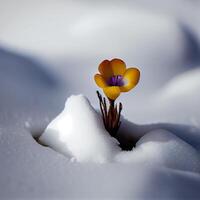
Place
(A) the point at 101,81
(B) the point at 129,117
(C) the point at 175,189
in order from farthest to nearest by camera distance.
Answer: (B) the point at 129,117
(A) the point at 101,81
(C) the point at 175,189

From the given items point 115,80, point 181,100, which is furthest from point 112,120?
point 181,100

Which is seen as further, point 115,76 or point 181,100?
point 181,100

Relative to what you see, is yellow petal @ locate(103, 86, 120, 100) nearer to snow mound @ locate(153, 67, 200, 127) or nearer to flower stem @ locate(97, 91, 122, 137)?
flower stem @ locate(97, 91, 122, 137)

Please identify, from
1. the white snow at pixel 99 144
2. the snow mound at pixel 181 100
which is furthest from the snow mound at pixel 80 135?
the snow mound at pixel 181 100

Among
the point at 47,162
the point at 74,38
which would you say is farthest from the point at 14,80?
the point at 47,162

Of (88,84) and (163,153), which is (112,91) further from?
(88,84)

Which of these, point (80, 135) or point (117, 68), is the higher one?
point (117, 68)

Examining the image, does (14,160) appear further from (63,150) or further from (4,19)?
(4,19)
